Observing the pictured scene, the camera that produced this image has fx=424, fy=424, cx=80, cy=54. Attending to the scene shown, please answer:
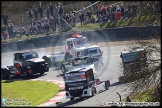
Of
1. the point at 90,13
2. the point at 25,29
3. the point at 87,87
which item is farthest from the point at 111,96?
the point at 25,29

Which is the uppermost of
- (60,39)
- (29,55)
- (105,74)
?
(60,39)

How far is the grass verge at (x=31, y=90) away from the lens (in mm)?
23391

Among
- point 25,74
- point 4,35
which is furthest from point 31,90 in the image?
point 4,35

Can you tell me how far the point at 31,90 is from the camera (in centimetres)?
2570

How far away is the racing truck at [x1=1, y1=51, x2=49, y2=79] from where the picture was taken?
30641 mm

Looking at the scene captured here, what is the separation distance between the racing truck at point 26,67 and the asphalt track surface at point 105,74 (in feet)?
1.76

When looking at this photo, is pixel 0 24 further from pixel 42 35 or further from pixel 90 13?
pixel 90 13

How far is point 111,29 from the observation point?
121 ft

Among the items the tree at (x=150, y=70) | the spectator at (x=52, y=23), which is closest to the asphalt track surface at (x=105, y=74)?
the tree at (x=150, y=70)

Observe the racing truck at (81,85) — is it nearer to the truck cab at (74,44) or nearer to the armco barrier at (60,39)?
the truck cab at (74,44)

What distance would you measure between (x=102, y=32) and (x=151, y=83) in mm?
A: 23270

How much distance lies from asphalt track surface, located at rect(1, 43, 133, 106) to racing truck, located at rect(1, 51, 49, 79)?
1.76 feet

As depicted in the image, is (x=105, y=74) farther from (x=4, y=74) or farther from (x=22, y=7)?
(x=22, y=7)

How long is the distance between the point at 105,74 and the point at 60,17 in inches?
556
